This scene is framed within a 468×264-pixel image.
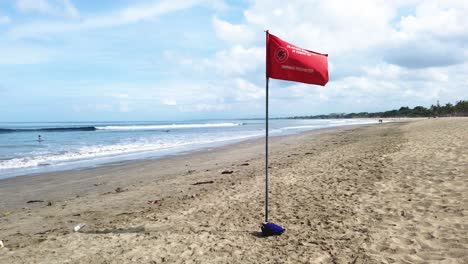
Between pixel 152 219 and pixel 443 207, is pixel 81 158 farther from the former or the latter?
pixel 443 207

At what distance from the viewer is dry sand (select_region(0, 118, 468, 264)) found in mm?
4660

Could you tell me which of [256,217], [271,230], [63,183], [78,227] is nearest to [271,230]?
[271,230]

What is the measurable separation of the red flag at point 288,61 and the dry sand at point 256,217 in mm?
2631

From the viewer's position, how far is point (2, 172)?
1438 centimetres

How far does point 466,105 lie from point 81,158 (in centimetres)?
10832

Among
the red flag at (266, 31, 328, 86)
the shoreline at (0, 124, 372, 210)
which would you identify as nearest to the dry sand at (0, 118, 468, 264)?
the shoreline at (0, 124, 372, 210)

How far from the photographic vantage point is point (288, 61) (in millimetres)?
5008

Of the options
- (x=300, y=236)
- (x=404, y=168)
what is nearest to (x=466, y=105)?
(x=404, y=168)

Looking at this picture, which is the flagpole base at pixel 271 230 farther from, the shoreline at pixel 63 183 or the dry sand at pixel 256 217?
the shoreline at pixel 63 183

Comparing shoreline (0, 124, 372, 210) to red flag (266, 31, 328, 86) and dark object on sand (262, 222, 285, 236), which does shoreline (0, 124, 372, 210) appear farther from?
red flag (266, 31, 328, 86)

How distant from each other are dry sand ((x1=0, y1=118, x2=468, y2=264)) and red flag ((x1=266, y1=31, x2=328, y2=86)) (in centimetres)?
263

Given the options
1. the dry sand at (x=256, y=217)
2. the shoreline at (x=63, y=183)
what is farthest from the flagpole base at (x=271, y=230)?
the shoreline at (x=63, y=183)

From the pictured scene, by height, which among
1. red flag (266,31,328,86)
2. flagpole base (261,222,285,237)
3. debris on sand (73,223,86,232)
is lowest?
debris on sand (73,223,86,232)

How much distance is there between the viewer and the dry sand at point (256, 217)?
466cm
